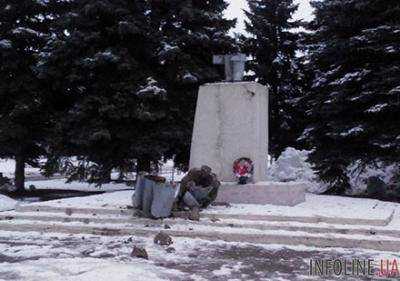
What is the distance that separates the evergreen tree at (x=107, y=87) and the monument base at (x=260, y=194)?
15.7 ft

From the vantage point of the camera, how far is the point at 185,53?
50.4ft

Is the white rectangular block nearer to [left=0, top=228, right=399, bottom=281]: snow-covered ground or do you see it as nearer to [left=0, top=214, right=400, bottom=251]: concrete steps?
[left=0, top=214, right=400, bottom=251]: concrete steps

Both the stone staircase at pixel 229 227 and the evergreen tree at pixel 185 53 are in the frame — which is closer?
the stone staircase at pixel 229 227

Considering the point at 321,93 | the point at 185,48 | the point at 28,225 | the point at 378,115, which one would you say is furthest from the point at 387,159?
the point at 28,225

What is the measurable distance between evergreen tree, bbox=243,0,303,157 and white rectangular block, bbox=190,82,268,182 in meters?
9.11

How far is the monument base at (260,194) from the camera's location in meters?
9.32

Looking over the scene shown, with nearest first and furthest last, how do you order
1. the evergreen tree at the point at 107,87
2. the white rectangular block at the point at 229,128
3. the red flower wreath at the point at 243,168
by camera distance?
1. the red flower wreath at the point at 243,168
2. the white rectangular block at the point at 229,128
3. the evergreen tree at the point at 107,87

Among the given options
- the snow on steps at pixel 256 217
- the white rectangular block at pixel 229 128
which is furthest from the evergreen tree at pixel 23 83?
the snow on steps at pixel 256 217

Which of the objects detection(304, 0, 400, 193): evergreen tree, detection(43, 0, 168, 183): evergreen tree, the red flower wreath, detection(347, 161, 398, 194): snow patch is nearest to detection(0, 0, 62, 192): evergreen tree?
detection(43, 0, 168, 183): evergreen tree

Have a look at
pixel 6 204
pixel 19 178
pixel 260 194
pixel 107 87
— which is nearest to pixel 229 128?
pixel 260 194

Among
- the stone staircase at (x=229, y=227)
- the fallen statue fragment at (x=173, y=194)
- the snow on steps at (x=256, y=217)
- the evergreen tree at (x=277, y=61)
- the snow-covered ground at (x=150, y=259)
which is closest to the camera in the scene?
the snow-covered ground at (x=150, y=259)

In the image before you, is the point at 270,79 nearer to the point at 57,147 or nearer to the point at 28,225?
the point at 57,147

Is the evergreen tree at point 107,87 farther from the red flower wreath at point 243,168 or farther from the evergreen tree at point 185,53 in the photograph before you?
the red flower wreath at point 243,168

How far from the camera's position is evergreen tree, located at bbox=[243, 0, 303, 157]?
19250 mm
